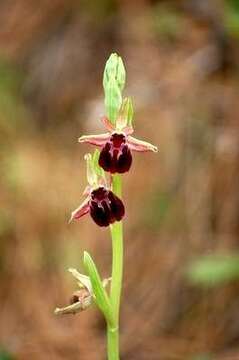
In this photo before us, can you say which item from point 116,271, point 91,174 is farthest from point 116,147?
point 116,271

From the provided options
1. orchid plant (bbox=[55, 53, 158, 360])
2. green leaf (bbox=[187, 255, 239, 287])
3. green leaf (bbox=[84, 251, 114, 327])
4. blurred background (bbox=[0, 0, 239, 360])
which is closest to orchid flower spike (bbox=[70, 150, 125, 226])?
orchid plant (bbox=[55, 53, 158, 360])

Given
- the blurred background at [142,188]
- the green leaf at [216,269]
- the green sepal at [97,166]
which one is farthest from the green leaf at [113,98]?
the green leaf at [216,269]

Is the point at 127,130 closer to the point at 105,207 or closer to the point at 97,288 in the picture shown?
the point at 105,207

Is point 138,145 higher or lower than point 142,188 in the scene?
lower

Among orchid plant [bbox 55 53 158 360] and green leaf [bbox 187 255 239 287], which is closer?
orchid plant [bbox 55 53 158 360]

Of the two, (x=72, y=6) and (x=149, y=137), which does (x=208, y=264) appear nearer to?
(x=149, y=137)

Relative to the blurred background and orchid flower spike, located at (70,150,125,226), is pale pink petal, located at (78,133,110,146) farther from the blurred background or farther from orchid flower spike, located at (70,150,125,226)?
the blurred background

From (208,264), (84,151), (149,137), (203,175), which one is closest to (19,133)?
(84,151)
